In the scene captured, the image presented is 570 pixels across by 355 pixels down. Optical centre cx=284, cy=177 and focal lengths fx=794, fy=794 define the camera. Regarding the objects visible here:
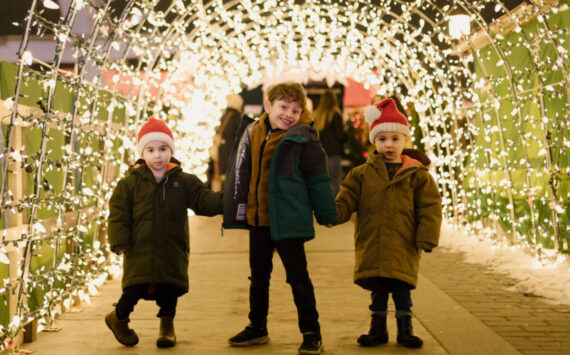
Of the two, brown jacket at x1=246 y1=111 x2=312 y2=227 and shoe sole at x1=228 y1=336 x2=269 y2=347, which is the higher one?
brown jacket at x1=246 y1=111 x2=312 y2=227

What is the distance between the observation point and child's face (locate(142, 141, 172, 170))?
4.88m

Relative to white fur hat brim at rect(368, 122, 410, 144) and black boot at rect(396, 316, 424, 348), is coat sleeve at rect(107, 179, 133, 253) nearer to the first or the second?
white fur hat brim at rect(368, 122, 410, 144)

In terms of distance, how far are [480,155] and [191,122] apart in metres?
4.15

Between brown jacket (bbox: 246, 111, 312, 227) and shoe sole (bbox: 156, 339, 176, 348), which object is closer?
brown jacket (bbox: 246, 111, 312, 227)

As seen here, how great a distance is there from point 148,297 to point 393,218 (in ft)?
5.13

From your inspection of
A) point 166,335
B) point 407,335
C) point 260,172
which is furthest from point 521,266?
point 166,335

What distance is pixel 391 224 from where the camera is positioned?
470 cm

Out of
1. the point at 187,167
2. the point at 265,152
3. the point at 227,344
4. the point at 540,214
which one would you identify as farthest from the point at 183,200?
the point at 187,167

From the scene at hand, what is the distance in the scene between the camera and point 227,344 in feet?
15.9

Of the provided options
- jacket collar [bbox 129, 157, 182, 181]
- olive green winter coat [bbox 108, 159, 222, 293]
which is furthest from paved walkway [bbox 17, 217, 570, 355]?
jacket collar [bbox 129, 157, 182, 181]

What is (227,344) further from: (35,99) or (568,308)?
(568,308)

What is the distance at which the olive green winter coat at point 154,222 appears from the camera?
15.4 feet

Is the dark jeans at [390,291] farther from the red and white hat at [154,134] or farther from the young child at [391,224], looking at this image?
the red and white hat at [154,134]

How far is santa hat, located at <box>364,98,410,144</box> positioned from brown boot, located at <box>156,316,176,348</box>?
1.72m
